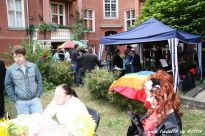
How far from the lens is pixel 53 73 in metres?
10.2

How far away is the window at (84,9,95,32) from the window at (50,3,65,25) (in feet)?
9.80

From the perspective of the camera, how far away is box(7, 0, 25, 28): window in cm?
1888

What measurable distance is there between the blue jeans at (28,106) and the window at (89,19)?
70.3 feet

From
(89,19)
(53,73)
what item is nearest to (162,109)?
(53,73)

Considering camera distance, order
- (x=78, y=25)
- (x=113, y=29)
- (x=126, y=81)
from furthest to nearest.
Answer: (x=113, y=29) < (x=78, y=25) < (x=126, y=81)

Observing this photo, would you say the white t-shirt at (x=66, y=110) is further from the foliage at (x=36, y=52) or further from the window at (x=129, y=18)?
the window at (x=129, y=18)

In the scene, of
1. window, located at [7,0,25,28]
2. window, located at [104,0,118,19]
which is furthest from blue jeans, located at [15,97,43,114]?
window, located at [104,0,118,19]

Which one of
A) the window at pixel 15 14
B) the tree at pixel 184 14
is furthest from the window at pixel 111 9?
the tree at pixel 184 14

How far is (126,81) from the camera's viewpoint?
21.2 ft

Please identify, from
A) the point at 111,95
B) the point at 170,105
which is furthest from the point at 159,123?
the point at 111,95

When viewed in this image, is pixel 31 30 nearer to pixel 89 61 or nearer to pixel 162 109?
pixel 89 61

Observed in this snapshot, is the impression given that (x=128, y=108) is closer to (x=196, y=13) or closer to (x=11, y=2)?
(x=196, y=13)

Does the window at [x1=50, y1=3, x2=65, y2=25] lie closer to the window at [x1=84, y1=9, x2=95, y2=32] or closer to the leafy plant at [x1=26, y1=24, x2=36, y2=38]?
the leafy plant at [x1=26, y1=24, x2=36, y2=38]

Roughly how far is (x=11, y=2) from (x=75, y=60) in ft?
34.8
